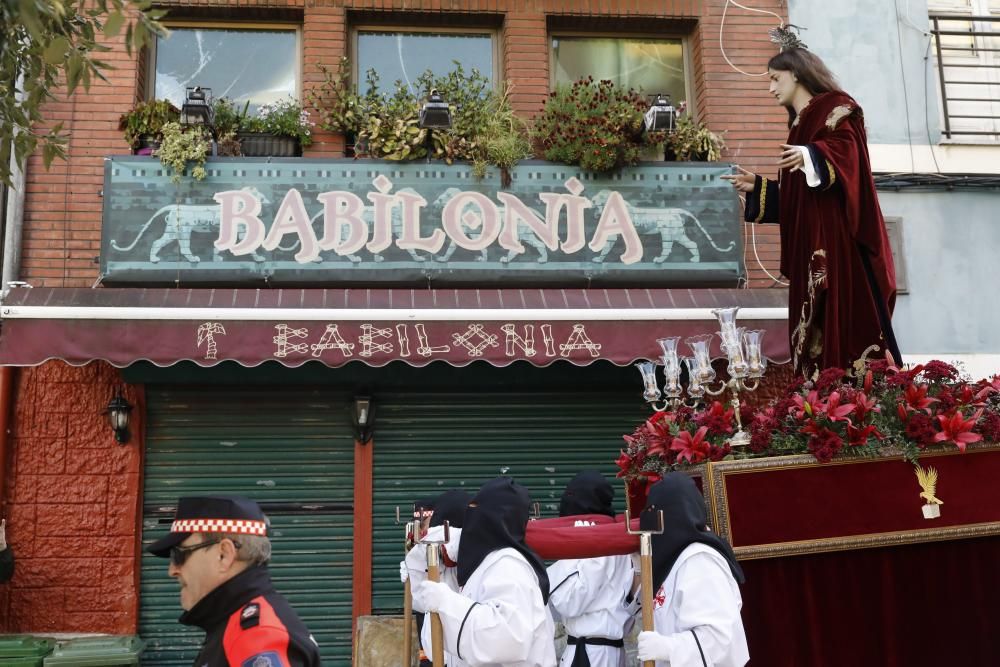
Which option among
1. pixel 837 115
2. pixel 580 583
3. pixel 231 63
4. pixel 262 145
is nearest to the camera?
pixel 837 115

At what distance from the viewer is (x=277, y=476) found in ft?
30.4

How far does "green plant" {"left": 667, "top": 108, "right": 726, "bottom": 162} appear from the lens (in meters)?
9.61

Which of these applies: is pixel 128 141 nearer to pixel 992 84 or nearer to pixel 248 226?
pixel 248 226

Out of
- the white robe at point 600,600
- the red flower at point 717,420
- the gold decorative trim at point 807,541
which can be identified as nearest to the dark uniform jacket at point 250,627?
the gold decorative trim at point 807,541

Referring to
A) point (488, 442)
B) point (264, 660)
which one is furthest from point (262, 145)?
point (264, 660)

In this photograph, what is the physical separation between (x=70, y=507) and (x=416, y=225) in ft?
13.0

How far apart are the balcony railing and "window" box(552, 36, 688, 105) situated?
268cm

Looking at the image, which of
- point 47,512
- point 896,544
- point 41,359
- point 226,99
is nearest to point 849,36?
point 226,99

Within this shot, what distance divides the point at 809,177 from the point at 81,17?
4235 mm

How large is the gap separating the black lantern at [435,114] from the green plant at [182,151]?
6.46 ft

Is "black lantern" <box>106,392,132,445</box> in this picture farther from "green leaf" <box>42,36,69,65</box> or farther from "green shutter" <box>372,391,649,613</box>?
"green leaf" <box>42,36,69,65</box>

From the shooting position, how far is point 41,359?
25.3ft

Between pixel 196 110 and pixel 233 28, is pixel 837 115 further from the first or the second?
pixel 233 28

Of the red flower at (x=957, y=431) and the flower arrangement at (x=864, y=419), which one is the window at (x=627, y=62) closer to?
the flower arrangement at (x=864, y=419)
